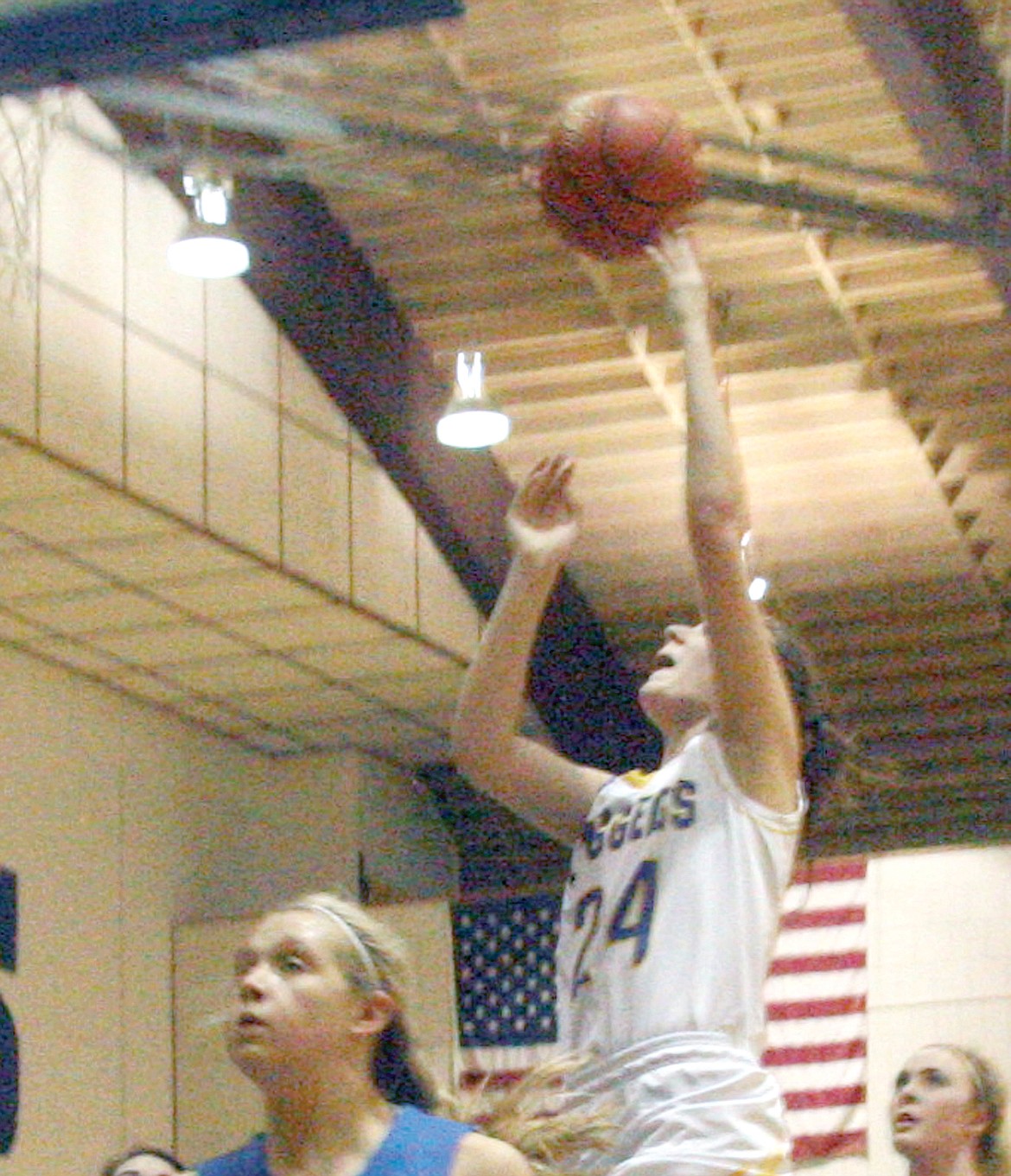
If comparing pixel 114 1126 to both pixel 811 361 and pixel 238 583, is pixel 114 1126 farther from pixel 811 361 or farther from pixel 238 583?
pixel 811 361

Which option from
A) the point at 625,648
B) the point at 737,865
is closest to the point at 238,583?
the point at 625,648

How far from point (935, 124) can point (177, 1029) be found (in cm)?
545

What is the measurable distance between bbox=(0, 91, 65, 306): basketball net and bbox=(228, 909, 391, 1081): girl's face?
5093mm

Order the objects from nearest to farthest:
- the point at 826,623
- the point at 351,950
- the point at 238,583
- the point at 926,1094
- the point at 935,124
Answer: the point at 351,950 < the point at 926,1094 < the point at 935,124 < the point at 238,583 < the point at 826,623

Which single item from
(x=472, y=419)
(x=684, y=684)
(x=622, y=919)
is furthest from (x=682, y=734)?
(x=472, y=419)

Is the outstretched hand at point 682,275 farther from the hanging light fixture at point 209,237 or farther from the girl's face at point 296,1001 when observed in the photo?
the hanging light fixture at point 209,237

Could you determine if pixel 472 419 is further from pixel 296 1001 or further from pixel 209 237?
pixel 296 1001

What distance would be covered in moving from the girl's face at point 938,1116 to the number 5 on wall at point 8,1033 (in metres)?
4.83

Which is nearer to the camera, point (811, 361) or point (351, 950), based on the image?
point (351, 950)

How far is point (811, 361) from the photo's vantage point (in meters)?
10.4

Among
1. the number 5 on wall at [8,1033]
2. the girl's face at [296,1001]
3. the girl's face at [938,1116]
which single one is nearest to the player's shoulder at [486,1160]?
the girl's face at [296,1001]

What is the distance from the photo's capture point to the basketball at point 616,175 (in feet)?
15.7

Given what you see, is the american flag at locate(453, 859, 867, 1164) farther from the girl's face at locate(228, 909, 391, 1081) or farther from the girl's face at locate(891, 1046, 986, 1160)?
the girl's face at locate(228, 909, 391, 1081)

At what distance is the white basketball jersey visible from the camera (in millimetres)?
3699
